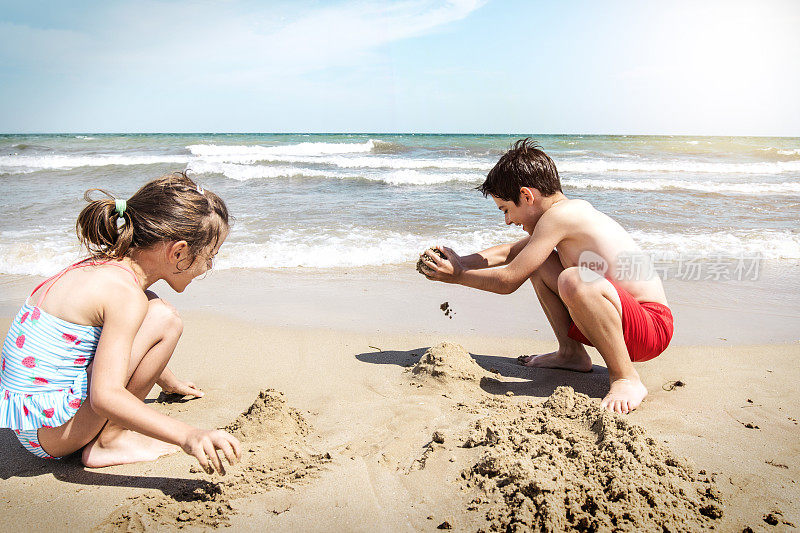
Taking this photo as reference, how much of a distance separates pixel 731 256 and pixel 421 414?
5.03 m

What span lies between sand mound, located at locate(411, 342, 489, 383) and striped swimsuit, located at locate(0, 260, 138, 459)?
5.08ft

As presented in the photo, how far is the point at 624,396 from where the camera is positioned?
2555 millimetres

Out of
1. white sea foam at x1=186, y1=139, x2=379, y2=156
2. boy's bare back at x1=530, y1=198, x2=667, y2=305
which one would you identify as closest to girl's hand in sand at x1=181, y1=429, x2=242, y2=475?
boy's bare back at x1=530, y1=198, x2=667, y2=305

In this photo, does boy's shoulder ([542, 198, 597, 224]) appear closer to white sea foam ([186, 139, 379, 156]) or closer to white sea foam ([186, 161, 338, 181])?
white sea foam ([186, 161, 338, 181])

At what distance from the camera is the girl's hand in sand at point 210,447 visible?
5.15ft

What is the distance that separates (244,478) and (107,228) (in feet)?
3.32

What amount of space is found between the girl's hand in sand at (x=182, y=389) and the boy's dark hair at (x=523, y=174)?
6.05ft

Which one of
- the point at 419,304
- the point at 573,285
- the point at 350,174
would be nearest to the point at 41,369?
the point at 573,285

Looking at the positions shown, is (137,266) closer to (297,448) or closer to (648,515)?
(297,448)

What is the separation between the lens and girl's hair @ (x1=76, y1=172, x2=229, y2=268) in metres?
1.89

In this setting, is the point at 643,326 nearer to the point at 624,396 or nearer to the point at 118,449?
the point at 624,396

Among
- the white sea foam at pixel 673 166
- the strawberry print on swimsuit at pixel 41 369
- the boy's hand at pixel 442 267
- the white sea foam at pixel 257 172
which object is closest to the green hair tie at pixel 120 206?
the strawberry print on swimsuit at pixel 41 369

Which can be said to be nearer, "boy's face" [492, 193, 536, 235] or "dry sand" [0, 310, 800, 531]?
"dry sand" [0, 310, 800, 531]

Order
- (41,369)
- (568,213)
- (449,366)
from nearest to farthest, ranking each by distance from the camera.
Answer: (41,369), (568,213), (449,366)
